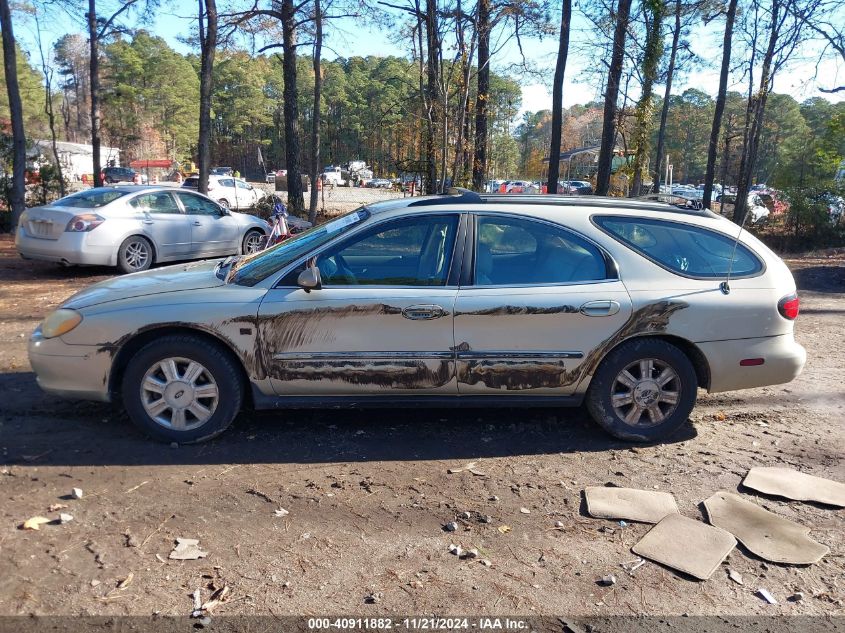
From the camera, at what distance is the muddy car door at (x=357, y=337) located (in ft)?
14.5

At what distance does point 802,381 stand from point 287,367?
471cm

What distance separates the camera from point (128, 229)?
1073 cm

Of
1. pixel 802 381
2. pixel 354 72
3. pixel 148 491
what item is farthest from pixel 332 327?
pixel 354 72

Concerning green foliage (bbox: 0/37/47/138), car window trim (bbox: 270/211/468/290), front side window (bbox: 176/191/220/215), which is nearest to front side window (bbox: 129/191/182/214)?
front side window (bbox: 176/191/220/215)

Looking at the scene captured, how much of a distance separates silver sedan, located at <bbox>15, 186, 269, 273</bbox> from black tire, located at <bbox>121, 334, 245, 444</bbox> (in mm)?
6734

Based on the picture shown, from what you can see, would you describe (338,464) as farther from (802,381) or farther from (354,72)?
(354,72)

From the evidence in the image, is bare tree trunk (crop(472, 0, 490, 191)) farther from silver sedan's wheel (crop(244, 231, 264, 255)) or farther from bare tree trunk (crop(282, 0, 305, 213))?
silver sedan's wheel (crop(244, 231, 264, 255))

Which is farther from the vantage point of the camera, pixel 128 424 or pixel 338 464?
pixel 128 424

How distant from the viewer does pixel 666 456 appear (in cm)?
457

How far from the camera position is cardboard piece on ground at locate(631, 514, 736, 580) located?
10.9 ft

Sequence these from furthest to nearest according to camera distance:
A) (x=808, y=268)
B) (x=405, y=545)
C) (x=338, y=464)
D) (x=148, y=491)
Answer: (x=808, y=268) → (x=338, y=464) → (x=148, y=491) → (x=405, y=545)

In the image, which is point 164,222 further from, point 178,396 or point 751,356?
point 751,356

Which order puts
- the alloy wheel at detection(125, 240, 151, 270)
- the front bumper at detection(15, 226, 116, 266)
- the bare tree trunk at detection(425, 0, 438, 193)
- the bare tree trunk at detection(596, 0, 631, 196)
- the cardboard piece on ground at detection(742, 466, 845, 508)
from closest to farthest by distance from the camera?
1. the cardboard piece on ground at detection(742, 466, 845, 508)
2. the front bumper at detection(15, 226, 116, 266)
3. the alloy wheel at detection(125, 240, 151, 270)
4. the bare tree trunk at detection(425, 0, 438, 193)
5. the bare tree trunk at detection(596, 0, 631, 196)

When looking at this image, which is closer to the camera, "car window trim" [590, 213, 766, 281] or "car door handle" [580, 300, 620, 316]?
"car door handle" [580, 300, 620, 316]
